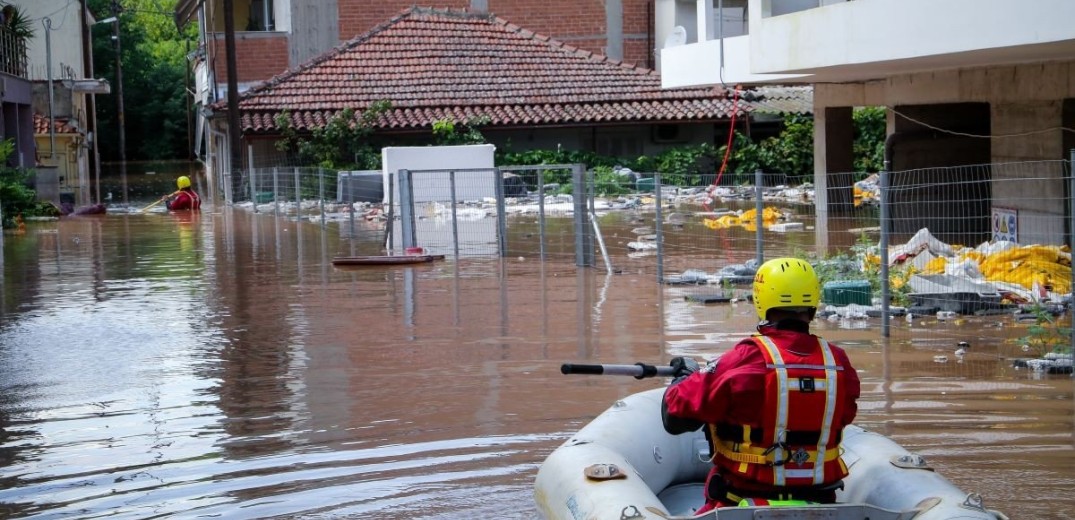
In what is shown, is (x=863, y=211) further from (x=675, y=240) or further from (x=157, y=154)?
(x=157, y=154)

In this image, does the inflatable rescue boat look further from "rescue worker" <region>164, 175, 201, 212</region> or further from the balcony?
"rescue worker" <region>164, 175, 201, 212</region>

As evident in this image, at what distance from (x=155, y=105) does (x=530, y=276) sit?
60.5m

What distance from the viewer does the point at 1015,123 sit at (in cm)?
1741

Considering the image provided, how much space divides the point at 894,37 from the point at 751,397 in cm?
1195

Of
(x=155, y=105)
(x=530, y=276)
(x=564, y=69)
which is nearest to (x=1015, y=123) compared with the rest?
(x=530, y=276)

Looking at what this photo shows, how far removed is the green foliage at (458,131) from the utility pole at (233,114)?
16.7ft

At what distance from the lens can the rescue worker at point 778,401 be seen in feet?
16.1

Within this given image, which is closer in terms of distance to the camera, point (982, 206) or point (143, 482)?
point (143, 482)

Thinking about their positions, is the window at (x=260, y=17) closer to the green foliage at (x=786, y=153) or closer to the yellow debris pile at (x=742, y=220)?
the green foliage at (x=786, y=153)

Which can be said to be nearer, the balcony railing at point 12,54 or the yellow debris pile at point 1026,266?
the yellow debris pile at point 1026,266

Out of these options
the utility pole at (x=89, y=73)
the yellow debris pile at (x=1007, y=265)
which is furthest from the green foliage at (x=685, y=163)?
the utility pole at (x=89, y=73)

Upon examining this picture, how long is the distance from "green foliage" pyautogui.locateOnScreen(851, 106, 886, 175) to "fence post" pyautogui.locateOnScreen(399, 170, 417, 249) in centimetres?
1787

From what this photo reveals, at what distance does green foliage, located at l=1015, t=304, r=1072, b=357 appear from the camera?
10.7 metres

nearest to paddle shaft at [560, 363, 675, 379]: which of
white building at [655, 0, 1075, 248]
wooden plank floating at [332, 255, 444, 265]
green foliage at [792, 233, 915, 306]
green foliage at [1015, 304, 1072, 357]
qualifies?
green foliage at [1015, 304, 1072, 357]
